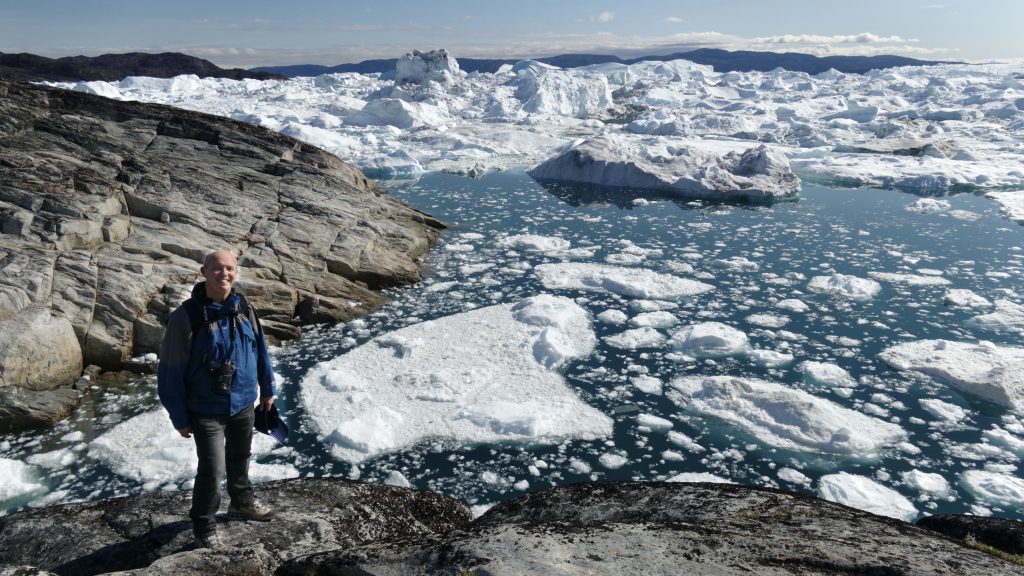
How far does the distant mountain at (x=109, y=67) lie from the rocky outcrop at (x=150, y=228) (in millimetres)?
65384

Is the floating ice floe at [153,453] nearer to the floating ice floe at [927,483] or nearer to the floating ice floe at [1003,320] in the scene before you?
the floating ice floe at [927,483]

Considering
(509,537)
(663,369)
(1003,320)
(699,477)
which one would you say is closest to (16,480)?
(509,537)

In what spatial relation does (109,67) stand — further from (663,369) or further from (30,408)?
(663,369)

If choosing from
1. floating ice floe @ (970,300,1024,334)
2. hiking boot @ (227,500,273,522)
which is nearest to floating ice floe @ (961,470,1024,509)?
floating ice floe @ (970,300,1024,334)

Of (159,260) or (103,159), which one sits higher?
(103,159)

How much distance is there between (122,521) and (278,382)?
13.6ft

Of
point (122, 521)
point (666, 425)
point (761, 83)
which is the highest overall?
point (761, 83)

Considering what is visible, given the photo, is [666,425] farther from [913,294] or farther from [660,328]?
[913,294]

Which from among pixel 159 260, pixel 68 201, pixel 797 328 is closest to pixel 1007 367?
pixel 797 328

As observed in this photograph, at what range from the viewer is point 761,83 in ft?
214

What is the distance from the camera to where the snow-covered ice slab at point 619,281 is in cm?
1134

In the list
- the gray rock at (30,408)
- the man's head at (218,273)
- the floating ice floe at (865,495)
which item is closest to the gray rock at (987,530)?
the floating ice floe at (865,495)

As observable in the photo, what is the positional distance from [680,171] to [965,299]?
1309 cm

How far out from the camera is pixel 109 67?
84875mm
